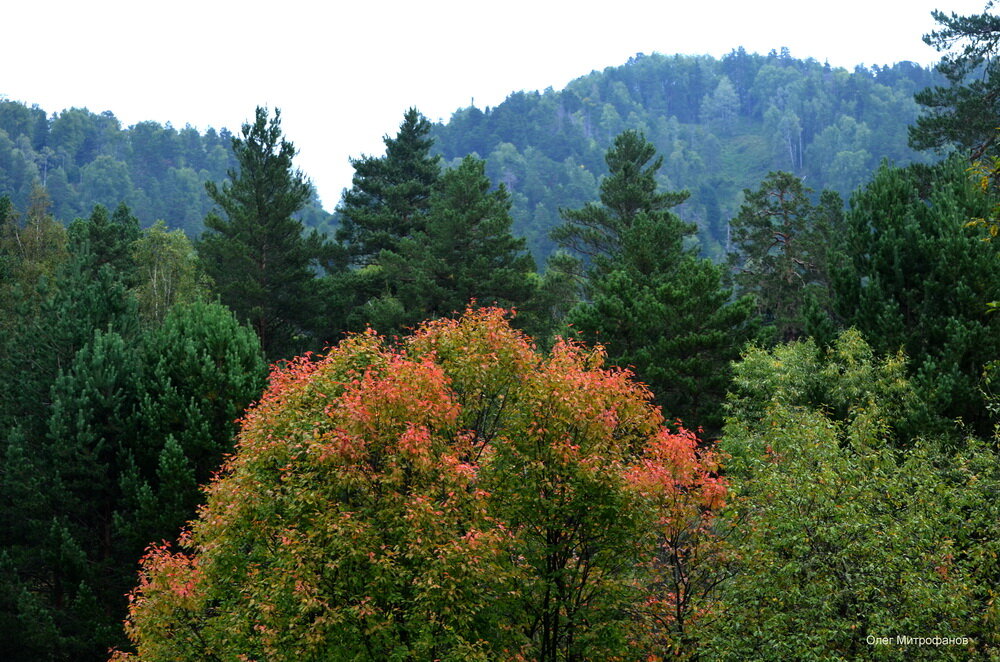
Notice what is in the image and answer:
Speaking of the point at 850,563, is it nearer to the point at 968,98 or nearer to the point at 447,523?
the point at 447,523

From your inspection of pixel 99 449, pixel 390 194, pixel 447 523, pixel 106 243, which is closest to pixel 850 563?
pixel 447 523

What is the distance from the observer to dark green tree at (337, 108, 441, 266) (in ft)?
181

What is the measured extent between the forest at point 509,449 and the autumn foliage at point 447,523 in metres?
0.08

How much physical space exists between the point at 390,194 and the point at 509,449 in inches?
1712

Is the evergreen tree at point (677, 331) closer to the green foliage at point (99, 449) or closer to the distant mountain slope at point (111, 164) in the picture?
the green foliage at point (99, 449)

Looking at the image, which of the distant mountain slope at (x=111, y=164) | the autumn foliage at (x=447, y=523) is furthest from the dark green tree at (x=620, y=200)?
the distant mountain slope at (x=111, y=164)

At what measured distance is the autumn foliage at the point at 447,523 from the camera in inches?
554

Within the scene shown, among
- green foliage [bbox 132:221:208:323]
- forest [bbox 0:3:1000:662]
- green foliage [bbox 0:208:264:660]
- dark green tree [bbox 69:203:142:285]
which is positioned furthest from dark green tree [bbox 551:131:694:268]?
dark green tree [bbox 69:203:142:285]

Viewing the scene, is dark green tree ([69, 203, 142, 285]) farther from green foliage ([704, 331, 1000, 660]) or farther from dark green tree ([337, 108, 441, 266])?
green foliage ([704, 331, 1000, 660])

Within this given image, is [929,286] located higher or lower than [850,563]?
higher

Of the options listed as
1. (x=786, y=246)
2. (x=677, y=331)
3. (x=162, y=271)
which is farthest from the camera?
(x=162, y=271)

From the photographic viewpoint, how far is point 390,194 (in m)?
57.0

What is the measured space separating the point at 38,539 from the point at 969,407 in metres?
30.8

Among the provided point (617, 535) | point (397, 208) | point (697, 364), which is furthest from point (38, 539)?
point (397, 208)
